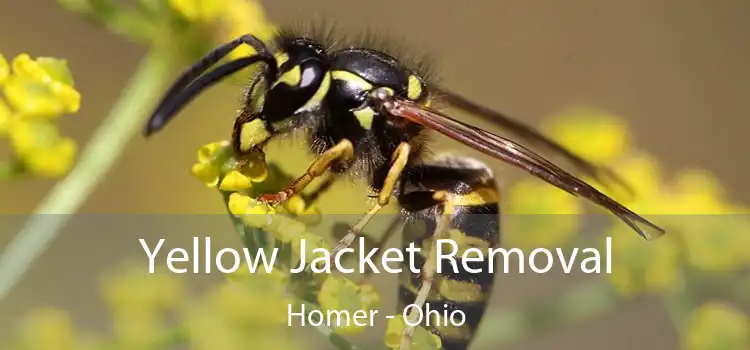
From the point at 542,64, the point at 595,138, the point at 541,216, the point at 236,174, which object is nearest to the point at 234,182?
the point at 236,174

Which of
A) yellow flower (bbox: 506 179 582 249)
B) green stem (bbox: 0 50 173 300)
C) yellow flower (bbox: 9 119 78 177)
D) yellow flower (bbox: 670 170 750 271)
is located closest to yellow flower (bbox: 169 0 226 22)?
green stem (bbox: 0 50 173 300)

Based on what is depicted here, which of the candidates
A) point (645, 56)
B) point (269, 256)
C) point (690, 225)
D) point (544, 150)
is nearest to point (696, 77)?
point (645, 56)

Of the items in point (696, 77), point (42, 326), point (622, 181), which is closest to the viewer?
point (42, 326)

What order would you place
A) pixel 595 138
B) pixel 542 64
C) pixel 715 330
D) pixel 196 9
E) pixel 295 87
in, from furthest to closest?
1. pixel 542 64
2. pixel 595 138
3. pixel 715 330
4. pixel 196 9
5. pixel 295 87

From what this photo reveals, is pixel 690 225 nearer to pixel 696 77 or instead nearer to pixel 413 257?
pixel 413 257

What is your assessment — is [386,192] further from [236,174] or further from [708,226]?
[708,226]
